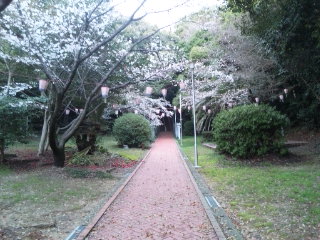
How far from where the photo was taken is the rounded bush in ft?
73.9

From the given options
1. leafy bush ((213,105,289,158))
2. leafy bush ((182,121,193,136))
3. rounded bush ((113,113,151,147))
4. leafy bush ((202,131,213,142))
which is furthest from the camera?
leafy bush ((182,121,193,136))

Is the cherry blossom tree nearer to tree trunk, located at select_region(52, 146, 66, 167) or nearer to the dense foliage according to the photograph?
tree trunk, located at select_region(52, 146, 66, 167)

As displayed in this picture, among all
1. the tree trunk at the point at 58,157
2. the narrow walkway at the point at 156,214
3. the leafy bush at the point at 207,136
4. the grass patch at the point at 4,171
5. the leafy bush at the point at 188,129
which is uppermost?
the leafy bush at the point at 188,129

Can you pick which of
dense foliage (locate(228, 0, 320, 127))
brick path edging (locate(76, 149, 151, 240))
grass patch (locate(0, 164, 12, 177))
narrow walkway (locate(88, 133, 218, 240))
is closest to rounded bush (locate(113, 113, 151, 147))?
grass patch (locate(0, 164, 12, 177))

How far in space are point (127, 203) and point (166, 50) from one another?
7.12 meters

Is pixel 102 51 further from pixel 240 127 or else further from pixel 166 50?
pixel 240 127

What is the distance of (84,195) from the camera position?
8359 millimetres

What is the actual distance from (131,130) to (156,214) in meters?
16.1

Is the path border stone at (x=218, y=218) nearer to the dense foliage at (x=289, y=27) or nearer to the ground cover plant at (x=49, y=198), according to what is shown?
the ground cover plant at (x=49, y=198)

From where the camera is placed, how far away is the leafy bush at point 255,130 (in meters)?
12.9

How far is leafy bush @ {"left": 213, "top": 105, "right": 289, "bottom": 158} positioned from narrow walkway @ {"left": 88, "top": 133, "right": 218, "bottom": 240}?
3.87 metres

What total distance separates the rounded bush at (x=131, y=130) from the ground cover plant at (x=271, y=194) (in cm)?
958

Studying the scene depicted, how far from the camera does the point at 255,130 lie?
513 inches

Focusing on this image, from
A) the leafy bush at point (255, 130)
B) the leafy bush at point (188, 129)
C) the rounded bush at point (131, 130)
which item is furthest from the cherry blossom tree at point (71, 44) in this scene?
the leafy bush at point (188, 129)
